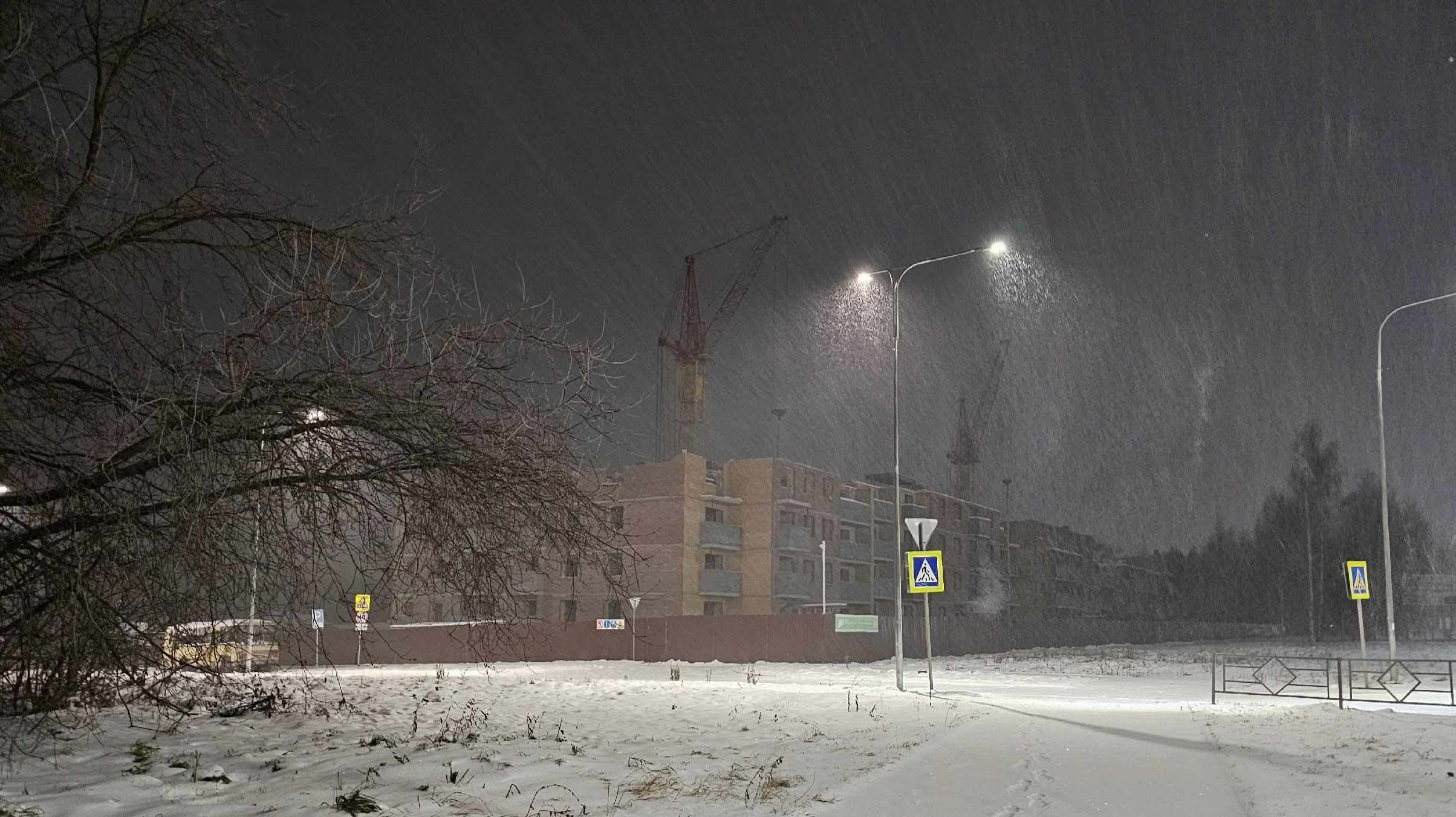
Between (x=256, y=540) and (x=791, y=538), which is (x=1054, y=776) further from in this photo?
(x=791, y=538)

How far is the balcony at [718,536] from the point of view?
232 ft

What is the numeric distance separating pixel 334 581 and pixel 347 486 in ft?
2.36

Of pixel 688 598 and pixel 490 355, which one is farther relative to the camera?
pixel 688 598

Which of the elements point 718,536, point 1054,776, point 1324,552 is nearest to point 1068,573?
point 1324,552

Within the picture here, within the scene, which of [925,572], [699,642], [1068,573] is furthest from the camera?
[1068,573]

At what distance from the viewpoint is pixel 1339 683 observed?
19.9 m

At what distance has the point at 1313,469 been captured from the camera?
3406 inches

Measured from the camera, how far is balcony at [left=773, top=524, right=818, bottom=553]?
241 ft

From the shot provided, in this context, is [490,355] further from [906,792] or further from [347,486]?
[906,792]

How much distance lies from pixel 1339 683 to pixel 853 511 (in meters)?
63.6

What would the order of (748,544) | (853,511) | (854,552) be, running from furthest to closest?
(853,511) < (854,552) < (748,544)

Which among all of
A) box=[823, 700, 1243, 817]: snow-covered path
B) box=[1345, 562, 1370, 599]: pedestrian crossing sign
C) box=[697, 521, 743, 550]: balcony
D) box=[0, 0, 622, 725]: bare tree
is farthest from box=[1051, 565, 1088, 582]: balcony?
box=[0, 0, 622, 725]: bare tree

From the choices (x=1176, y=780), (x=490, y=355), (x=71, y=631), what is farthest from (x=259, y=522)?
(x=1176, y=780)

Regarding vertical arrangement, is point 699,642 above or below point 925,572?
below
